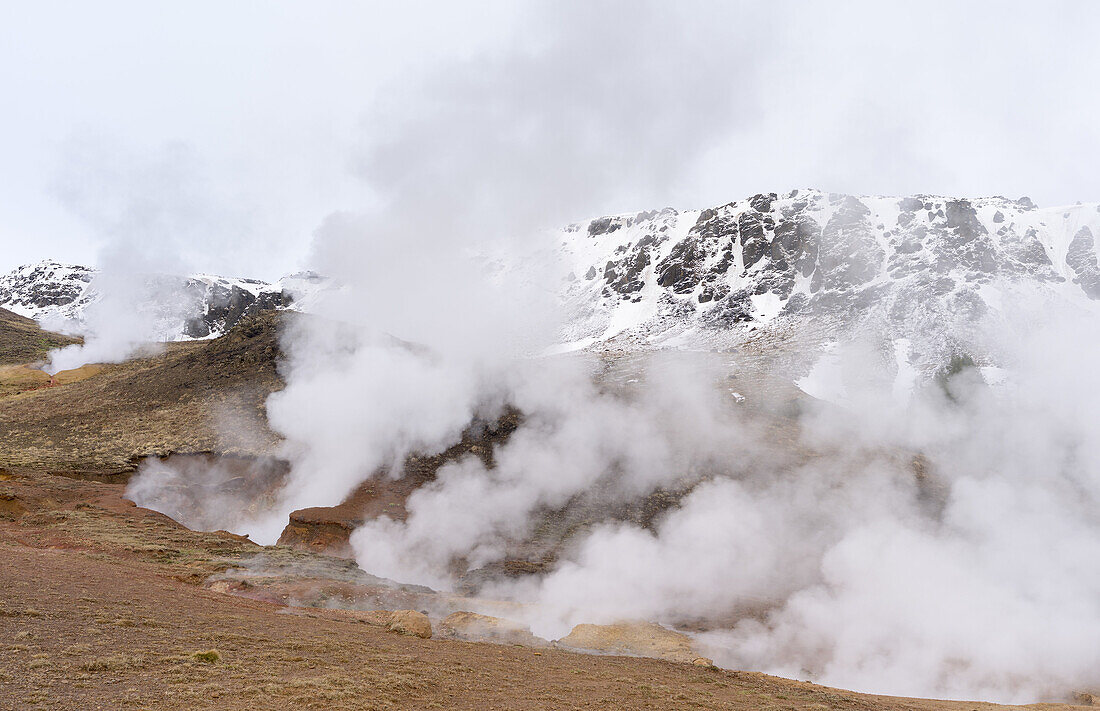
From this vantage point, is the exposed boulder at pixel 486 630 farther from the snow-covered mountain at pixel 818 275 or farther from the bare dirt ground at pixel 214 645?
the snow-covered mountain at pixel 818 275

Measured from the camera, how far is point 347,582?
1380cm

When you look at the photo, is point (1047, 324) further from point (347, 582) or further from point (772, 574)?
point (347, 582)

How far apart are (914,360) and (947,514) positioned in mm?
31714

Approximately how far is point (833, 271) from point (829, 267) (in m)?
1.25

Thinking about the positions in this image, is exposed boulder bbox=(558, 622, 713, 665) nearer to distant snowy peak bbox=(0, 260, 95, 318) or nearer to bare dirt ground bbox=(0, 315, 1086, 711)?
bare dirt ground bbox=(0, 315, 1086, 711)

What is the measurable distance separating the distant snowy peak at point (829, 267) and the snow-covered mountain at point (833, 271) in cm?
18

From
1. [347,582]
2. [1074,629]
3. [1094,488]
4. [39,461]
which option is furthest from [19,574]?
[1094,488]

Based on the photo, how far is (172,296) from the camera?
8800cm

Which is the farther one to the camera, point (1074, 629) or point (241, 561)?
point (241, 561)

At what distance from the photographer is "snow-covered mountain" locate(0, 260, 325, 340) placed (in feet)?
281

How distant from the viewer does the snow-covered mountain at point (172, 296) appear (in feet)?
281

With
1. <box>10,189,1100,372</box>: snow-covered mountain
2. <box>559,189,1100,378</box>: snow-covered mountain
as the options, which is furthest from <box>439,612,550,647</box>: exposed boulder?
<box>559,189,1100,378</box>: snow-covered mountain

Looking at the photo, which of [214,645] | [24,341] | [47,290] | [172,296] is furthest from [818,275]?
[47,290]

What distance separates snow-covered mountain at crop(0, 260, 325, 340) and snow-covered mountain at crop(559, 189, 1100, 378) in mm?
Result: 49850
